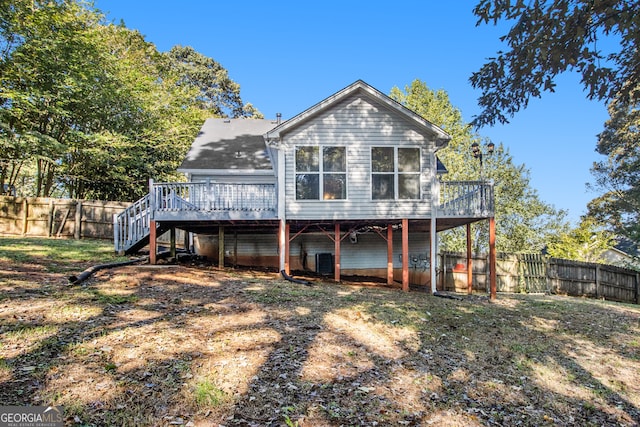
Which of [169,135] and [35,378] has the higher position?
[169,135]

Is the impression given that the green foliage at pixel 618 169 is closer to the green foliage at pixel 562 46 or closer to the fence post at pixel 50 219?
the green foliage at pixel 562 46

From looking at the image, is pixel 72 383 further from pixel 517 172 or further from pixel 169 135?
pixel 517 172

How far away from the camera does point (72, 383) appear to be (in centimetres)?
406

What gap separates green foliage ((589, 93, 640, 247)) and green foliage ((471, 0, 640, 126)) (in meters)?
19.1

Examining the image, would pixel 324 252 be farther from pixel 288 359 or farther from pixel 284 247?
pixel 288 359

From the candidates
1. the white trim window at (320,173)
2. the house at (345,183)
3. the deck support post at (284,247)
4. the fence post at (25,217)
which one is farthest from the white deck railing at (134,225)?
the fence post at (25,217)

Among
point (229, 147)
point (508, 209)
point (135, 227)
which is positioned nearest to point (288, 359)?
point (135, 227)

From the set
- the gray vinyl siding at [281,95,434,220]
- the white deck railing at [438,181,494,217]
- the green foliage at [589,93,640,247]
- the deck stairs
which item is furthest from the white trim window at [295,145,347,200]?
the green foliage at [589,93,640,247]

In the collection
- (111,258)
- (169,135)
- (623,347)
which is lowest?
(623,347)

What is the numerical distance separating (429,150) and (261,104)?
35.8 meters

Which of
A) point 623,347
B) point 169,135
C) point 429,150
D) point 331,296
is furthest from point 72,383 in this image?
point 169,135

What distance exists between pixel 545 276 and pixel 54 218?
22614 mm

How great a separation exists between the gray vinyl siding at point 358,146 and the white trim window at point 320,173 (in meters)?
0.15

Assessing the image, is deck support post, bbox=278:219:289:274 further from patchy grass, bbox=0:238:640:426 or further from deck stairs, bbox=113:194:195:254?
deck stairs, bbox=113:194:195:254
